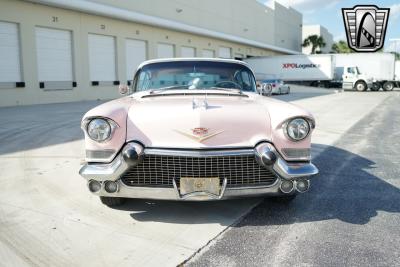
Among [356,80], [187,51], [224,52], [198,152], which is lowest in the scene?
[198,152]

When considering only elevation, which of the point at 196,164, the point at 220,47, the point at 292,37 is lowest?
the point at 196,164

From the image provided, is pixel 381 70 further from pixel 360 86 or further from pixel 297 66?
pixel 297 66

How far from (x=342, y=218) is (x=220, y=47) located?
31337mm

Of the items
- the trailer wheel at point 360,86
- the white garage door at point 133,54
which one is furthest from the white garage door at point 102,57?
the trailer wheel at point 360,86

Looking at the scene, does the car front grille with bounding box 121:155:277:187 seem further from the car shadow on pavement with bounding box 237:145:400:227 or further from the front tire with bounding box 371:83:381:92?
the front tire with bounding box 371:83:381:92

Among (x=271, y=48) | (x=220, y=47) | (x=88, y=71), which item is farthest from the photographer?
(x=271, y=48)

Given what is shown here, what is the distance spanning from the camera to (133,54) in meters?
23.3

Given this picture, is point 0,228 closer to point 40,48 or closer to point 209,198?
point 209,198

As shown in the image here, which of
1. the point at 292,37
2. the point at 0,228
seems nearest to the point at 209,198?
the point at 0,228

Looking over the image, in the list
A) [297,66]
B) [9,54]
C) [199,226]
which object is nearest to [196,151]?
[199,226]

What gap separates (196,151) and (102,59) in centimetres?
1891

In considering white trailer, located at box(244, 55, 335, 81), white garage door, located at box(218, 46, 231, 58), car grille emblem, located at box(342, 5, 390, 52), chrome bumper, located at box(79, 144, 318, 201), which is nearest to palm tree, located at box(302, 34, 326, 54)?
white trailer, located at box(244, 55, 335, 81)

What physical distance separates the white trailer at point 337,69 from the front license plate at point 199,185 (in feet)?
107

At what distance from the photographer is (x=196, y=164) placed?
10.5 ft
